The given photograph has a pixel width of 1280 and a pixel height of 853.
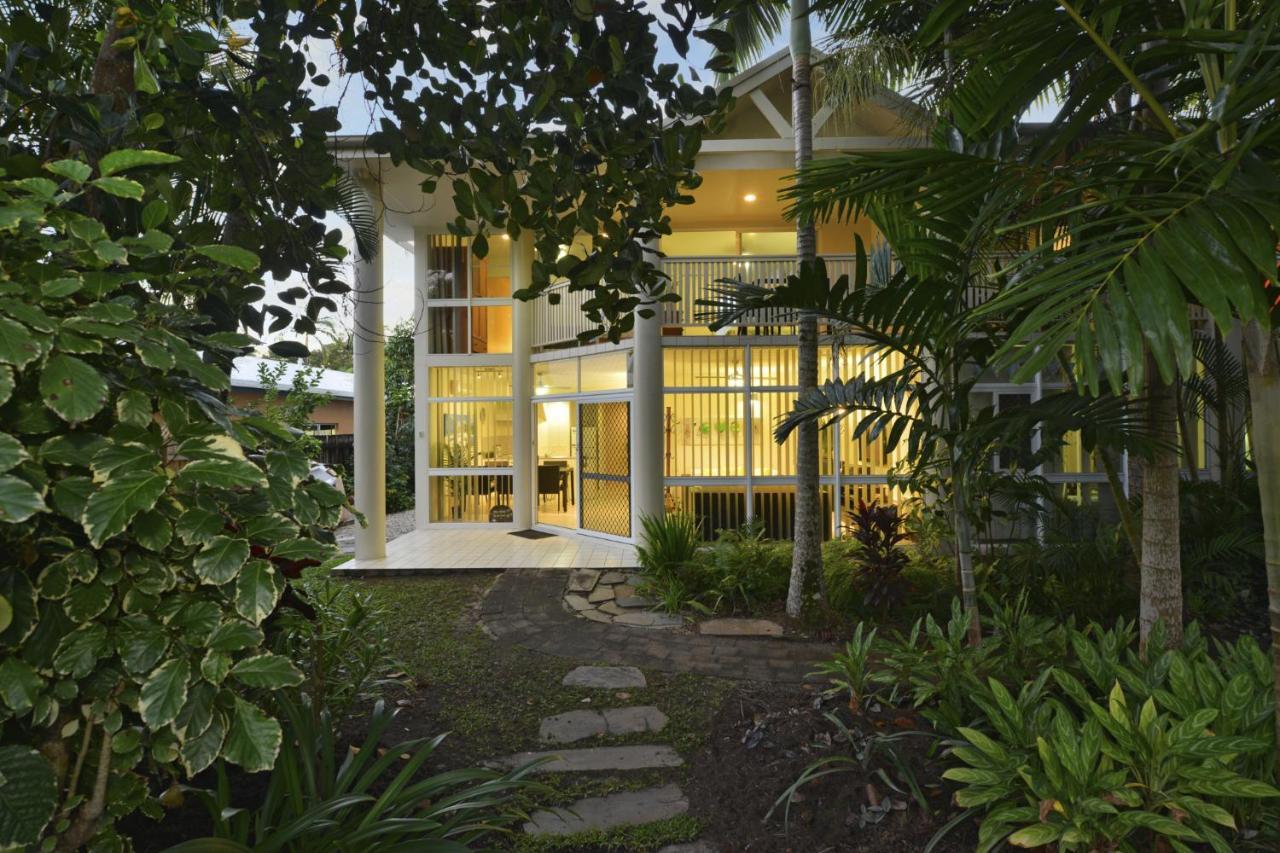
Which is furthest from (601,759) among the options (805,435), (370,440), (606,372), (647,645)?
(606,372)

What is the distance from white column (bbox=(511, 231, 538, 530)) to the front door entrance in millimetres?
959

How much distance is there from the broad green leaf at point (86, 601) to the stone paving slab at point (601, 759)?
214cm

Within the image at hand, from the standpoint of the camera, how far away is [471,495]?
9.70m

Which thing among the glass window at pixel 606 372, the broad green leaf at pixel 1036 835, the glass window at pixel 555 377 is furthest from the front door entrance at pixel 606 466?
the broad green leaf at pixel 1036 835

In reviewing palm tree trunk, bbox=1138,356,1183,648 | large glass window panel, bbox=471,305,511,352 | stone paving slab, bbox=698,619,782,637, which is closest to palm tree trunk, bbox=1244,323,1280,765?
palm tree trunk, bbox=1138,356,1183,648

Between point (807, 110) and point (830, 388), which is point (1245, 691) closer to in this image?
point (830, 388)

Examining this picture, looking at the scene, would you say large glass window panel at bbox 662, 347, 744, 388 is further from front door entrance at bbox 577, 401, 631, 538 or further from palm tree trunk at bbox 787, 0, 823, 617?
palm tree trunk at bbox 787, 0, 823, 617

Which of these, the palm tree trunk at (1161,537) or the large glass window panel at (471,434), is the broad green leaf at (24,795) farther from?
the large glass window panel at (471,434)

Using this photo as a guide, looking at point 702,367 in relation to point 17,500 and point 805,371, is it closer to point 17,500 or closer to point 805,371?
point 805,371

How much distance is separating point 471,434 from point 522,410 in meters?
0.82

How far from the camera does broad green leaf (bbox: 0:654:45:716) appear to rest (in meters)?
0.95

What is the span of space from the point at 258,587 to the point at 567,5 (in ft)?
5.04

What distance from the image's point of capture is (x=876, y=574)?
4.87m

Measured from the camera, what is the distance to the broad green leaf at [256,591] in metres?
1.04
